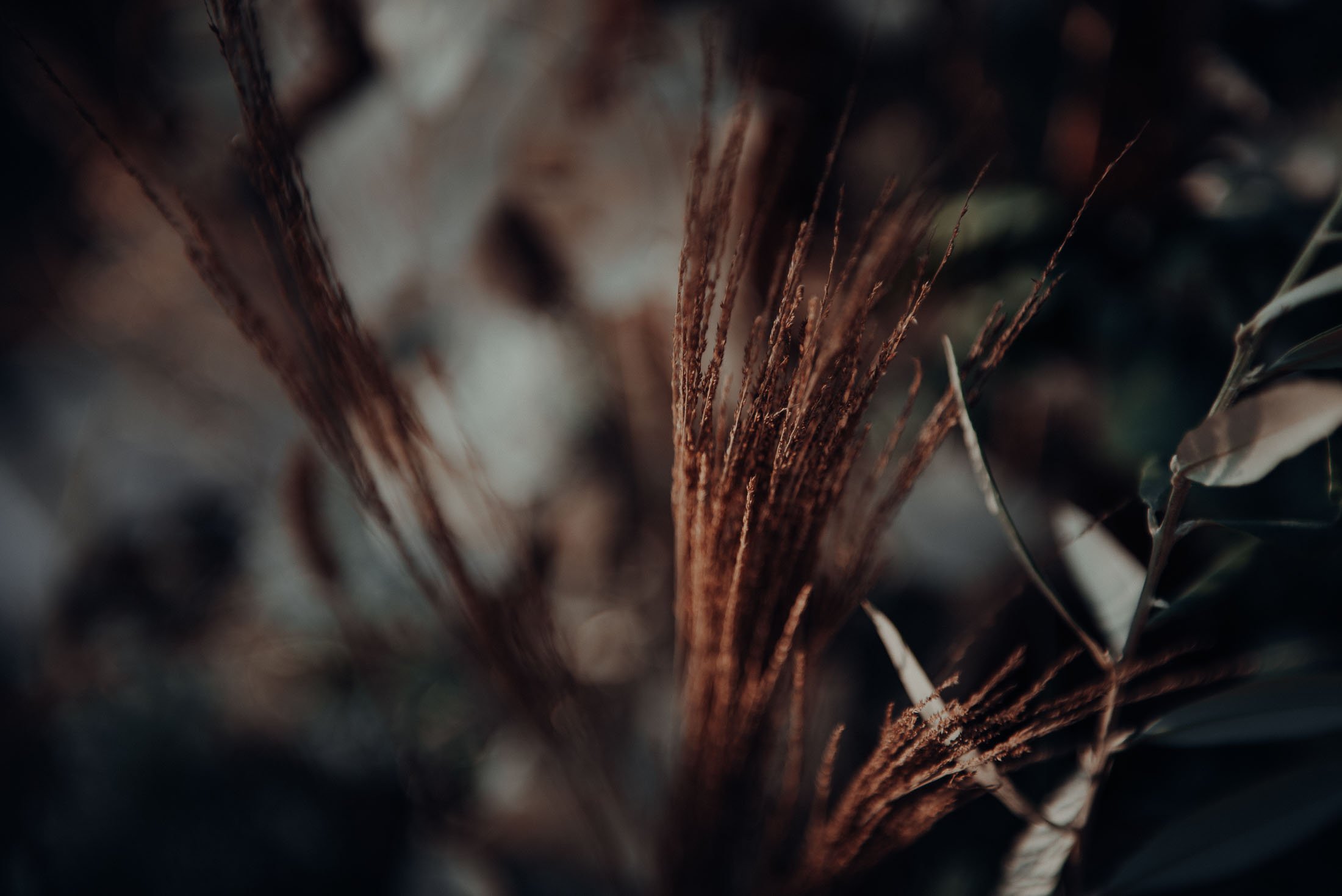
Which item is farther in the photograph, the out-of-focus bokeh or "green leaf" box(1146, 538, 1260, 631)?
the out-of-focus bokeh

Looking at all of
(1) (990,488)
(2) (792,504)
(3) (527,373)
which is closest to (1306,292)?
(1) (990,488)

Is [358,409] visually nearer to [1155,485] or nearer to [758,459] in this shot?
[758,459]

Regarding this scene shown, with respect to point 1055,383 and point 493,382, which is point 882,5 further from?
point 493,382

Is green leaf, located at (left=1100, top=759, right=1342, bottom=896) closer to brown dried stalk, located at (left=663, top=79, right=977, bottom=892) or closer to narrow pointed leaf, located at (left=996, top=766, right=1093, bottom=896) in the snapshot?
narrow pointed leaf, located at (left=996, top=766, right=1093, bottom=896)

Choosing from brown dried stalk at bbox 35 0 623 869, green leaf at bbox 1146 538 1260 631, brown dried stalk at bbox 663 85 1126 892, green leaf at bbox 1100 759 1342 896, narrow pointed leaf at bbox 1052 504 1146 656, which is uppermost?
brown dried stalk at bbox 35 0 623 869

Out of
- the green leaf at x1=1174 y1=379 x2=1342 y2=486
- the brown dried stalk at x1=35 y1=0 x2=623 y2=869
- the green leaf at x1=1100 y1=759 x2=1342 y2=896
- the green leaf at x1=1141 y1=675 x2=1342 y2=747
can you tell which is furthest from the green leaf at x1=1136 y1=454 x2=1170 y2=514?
the brown dried stalk at x1=35 y1=0 x2=623 y2=869

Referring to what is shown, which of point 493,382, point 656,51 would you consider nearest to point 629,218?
point 656,51

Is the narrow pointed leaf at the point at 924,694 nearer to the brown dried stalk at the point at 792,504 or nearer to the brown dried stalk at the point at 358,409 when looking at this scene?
the brown dried stalk at the point at 792,504
